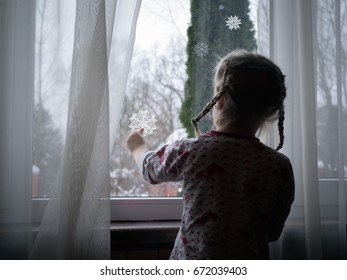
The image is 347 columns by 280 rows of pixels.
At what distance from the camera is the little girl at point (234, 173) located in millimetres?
861

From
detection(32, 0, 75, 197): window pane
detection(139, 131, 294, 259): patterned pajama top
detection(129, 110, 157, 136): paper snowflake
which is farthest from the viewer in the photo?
detection(129, 110, 157, 136): paper snowflake

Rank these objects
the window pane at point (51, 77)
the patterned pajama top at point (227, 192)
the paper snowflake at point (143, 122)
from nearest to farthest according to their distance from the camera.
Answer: the patterned pajama top at point (227, 192) → the window pane at point (51, 77) → the paper snowflake at point (143, 122)

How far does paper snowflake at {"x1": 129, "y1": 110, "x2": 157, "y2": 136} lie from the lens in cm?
112

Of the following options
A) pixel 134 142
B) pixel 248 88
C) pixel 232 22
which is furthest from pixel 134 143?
pixel 232 22

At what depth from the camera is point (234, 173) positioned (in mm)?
870

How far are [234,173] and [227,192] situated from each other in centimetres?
5

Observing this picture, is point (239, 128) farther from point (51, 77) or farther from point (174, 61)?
point (51, 77)

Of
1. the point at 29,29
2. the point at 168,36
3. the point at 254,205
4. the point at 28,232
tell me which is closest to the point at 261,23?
the point at 168,36

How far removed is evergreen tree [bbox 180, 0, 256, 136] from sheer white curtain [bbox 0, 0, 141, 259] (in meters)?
0.28

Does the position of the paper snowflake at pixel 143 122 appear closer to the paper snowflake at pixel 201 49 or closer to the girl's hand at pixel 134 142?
the girl's hand at pixel 134 142

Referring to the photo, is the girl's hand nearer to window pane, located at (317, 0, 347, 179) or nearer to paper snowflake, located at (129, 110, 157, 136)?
paper snowflake, located at (129, 110, 157, 136)

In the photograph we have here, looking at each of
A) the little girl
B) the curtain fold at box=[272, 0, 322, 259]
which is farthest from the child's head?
the curtain fold at box=[272, 0, 322, 259]

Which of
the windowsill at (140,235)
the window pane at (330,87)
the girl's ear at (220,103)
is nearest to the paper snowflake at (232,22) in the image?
the window pane at (330,87)
